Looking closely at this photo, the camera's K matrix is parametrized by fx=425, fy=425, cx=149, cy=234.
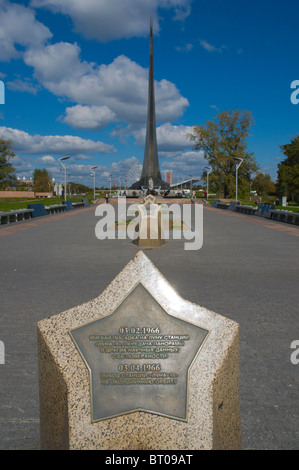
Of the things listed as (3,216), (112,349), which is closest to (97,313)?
(112,349)

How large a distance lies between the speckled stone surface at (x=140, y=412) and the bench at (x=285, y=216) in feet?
62.5

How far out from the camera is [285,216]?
2223 centimetres

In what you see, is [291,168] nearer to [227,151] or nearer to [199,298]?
[227,151]

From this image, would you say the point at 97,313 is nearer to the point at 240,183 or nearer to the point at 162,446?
the point at 162,446

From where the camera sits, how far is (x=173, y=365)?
7.88 ft

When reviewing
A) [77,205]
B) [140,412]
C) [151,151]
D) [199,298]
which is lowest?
[199,298]

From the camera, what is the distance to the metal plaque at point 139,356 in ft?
7.61

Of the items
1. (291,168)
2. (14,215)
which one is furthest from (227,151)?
(14,215)

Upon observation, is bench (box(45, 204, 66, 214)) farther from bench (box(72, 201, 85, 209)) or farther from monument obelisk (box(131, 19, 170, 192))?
monument obelisk (box(131, 19, 170, 192))

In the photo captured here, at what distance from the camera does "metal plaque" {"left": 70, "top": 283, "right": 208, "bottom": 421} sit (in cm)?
232

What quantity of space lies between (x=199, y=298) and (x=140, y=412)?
408 centimetres

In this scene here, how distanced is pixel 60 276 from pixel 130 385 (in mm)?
6050

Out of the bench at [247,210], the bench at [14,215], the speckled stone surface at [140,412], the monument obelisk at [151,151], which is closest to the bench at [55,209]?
the bench at [14,215]
